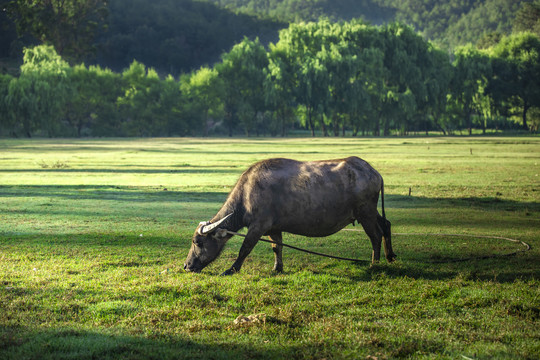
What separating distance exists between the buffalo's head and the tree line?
3063 inches

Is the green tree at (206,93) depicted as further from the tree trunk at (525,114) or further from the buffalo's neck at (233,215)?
the buffalo's neck at (233,215)

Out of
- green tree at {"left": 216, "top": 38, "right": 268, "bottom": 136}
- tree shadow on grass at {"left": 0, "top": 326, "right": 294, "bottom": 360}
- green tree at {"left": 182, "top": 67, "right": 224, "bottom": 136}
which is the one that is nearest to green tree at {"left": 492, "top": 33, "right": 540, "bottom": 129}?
green tree at {"left": 216, "top": 38, "right": 268, "bottom": 136}

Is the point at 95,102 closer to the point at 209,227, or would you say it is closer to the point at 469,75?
the point at 469,75

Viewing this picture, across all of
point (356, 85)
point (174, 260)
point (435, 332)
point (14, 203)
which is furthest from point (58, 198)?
point (356, 85)

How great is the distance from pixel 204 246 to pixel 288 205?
5.19 ft

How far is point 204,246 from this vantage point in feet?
31.7

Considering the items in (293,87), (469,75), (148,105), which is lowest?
(148,105)

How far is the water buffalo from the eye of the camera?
31.5 ft

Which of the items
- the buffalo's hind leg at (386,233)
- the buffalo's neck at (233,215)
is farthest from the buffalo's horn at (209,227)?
the buffalo's hind leg at (386,233)

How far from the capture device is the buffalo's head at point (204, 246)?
31.2 ft

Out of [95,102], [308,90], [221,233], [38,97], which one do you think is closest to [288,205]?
[221,233]

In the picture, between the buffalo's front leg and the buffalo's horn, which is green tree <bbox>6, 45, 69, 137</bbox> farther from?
the buffalo's front leg

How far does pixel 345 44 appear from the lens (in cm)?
8781

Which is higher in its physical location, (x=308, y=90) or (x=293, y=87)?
(x=293, y=87)
